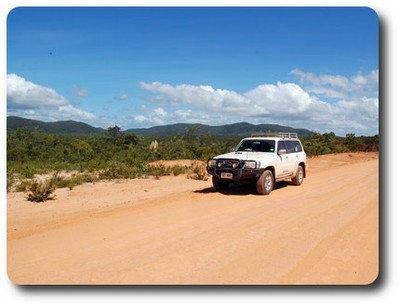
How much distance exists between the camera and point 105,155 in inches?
1214

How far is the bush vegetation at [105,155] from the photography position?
16.5 m

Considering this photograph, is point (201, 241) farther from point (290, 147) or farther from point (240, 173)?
point (290, 147)

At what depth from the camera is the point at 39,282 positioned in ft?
15.3

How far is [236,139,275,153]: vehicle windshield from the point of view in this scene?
11.9 m

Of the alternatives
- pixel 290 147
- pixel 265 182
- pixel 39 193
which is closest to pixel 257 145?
pixel 290 147

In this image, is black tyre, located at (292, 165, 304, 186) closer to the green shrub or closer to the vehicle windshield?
the vehicle windshield

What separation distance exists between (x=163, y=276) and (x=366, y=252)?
305cm

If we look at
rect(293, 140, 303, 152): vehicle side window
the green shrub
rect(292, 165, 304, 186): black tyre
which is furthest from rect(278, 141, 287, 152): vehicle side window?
the green shrub

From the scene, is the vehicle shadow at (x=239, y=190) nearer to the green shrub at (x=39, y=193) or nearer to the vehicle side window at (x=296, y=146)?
the vehicle side window at (x=296, y=146)

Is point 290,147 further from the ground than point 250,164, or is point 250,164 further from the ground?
point 290,147

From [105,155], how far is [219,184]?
2111cm

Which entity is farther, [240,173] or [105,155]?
[105,155]

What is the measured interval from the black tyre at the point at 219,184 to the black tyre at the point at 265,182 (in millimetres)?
1307

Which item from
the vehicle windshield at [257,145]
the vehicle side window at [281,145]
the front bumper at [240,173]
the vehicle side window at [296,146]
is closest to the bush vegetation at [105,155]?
the vehicle windshield at [257,145]
